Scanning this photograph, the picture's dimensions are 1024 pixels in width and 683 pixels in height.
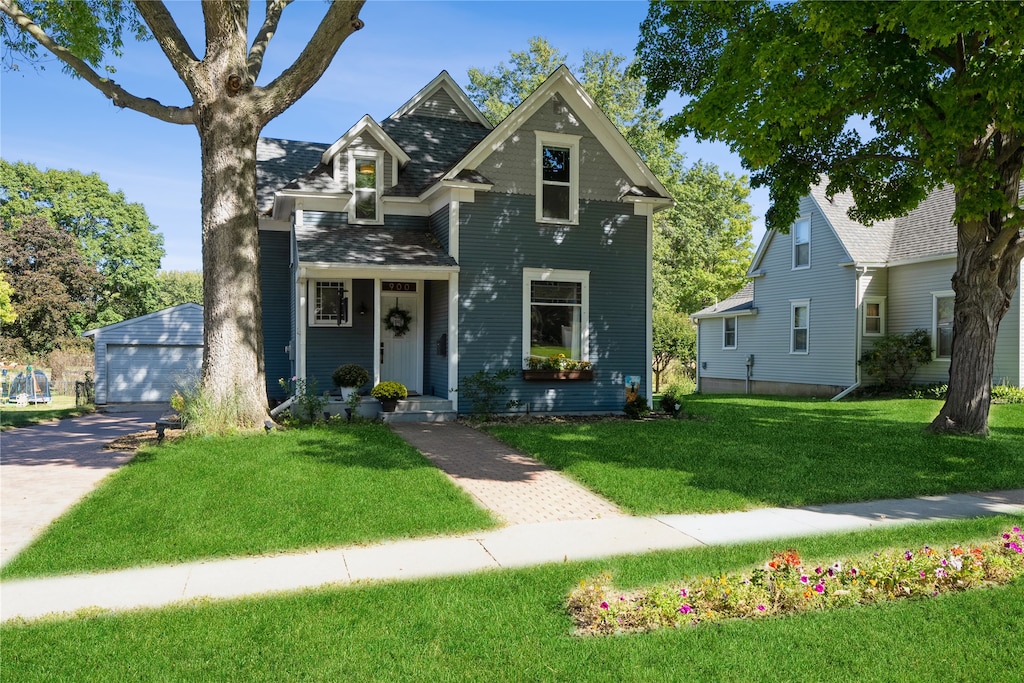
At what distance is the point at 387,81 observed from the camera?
74.3 ft

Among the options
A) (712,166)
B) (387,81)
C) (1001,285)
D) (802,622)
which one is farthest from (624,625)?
(712,166)

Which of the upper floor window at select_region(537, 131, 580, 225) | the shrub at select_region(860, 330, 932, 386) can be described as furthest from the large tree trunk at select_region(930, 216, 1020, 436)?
the shrub at select_region(860, 330, 932, 386)

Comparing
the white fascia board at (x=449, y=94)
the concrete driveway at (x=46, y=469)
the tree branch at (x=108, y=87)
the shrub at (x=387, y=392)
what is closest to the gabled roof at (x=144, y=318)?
the concrete driveway at (x=46, y=469)

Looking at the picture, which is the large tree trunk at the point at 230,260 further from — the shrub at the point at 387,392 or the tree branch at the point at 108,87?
the shrub at the point at 387,392

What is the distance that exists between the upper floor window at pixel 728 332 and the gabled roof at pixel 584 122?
12791mm

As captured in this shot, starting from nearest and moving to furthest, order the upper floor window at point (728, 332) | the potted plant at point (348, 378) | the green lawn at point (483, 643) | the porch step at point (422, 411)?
the green lawn at point (483, 643), the porch step at point (422, 411), the potted plant at point (348, 378), the upper floor window at point (728, 332)

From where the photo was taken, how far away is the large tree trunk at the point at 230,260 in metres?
12.3

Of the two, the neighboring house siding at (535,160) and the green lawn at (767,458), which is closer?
the green lawn at (767,458)

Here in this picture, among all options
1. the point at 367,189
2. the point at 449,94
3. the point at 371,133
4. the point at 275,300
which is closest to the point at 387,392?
the point at 367,189

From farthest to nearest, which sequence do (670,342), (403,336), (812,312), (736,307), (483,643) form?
(670,342)
(736,307)
(812,312)
(403,336)
(483,643)

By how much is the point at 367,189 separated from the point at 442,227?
198 cm

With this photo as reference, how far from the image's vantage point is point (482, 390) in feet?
47.7

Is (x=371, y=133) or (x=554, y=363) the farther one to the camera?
(x=371, y=133)

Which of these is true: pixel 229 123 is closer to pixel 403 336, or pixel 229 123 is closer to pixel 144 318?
pixel 403 336
